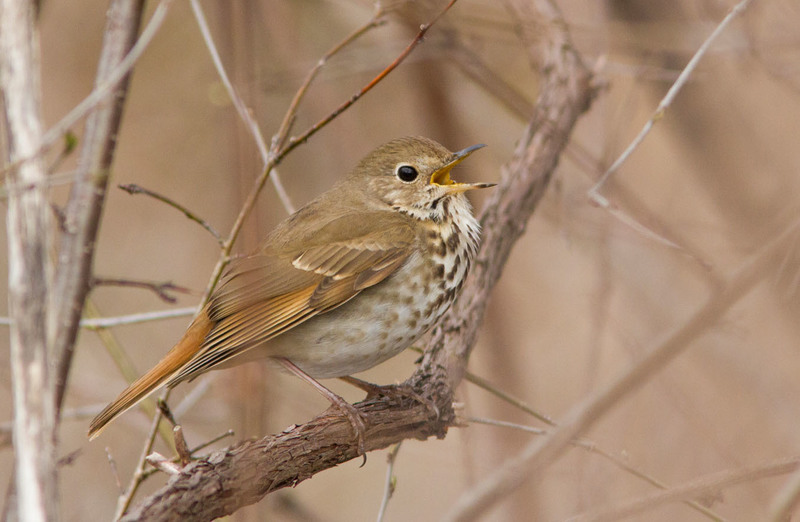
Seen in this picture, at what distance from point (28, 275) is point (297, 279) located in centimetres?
203

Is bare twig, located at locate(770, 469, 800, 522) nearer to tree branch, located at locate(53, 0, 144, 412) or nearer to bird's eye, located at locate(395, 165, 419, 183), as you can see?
tree branch, located at locate(53, 0, 144, 412)

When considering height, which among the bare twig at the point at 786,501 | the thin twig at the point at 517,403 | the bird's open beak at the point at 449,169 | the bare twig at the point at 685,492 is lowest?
the bare twig at the point at 786,501

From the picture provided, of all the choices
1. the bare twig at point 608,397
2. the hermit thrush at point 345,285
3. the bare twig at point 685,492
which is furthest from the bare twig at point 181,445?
the bare twig at point 685,492

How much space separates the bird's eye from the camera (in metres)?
4.00

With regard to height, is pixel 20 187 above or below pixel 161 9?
below

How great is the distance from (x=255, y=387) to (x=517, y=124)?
4.70 metres

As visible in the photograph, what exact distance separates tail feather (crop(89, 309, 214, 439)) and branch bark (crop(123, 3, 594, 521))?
0.61m

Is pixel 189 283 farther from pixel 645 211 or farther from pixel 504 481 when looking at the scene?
pixel 504 481

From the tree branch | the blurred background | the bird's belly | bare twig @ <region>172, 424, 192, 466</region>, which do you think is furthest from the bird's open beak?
bare twig @ <region>172, 424, 192, 466</region>

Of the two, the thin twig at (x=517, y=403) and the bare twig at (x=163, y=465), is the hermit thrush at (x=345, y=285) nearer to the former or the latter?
the thin twig at (x=517, y=403)

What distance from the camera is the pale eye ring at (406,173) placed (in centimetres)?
400

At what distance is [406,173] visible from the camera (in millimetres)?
4016

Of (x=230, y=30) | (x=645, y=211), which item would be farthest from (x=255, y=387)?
(x=645, y=211)

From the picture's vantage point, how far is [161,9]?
242cm
